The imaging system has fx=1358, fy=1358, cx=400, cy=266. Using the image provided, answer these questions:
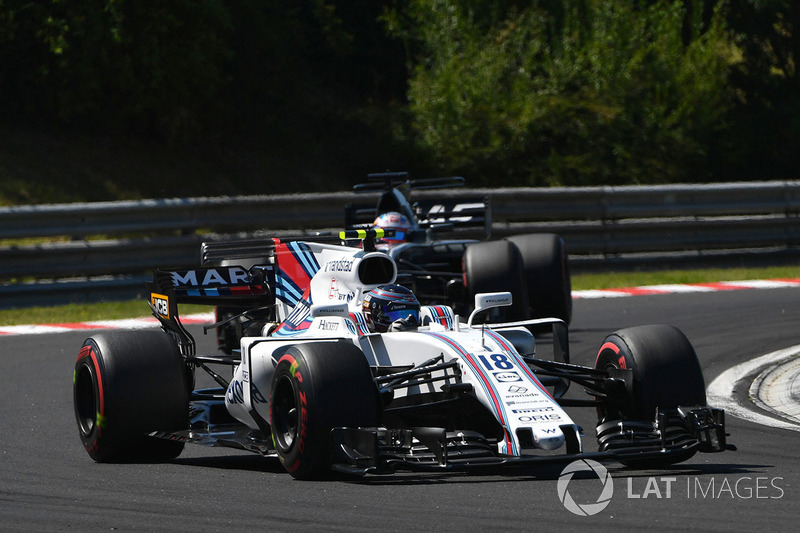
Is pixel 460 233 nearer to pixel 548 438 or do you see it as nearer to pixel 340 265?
pixel 340 265

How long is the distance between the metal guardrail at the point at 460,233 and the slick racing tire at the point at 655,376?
925 centimetres

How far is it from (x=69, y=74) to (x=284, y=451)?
18.4m

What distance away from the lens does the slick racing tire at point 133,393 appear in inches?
316

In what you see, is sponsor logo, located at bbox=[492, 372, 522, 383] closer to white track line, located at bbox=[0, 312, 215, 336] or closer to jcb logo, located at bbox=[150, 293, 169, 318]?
jcb logo, located at bbox=[150, 293, 169, 318]

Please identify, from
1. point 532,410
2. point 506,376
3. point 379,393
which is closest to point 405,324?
point 379,393

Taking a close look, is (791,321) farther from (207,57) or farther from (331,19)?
(331,19)

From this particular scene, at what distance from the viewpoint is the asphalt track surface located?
592 centimetres

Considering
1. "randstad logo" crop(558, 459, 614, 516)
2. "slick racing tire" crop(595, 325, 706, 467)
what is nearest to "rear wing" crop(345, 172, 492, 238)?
"slick racing tire" crop(595, 325, 706, 467)

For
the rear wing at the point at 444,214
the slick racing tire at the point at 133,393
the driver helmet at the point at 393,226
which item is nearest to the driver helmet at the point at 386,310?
the slick racing tire at the point at 133,393

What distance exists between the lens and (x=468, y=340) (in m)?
7.39

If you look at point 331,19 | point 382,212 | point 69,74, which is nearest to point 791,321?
point 382,212

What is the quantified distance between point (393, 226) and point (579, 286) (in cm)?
404

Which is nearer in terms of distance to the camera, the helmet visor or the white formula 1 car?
the white formula 1 car

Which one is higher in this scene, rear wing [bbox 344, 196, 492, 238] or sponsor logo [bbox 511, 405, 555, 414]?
rear wing [bbox 344, 196, 492, 238]
